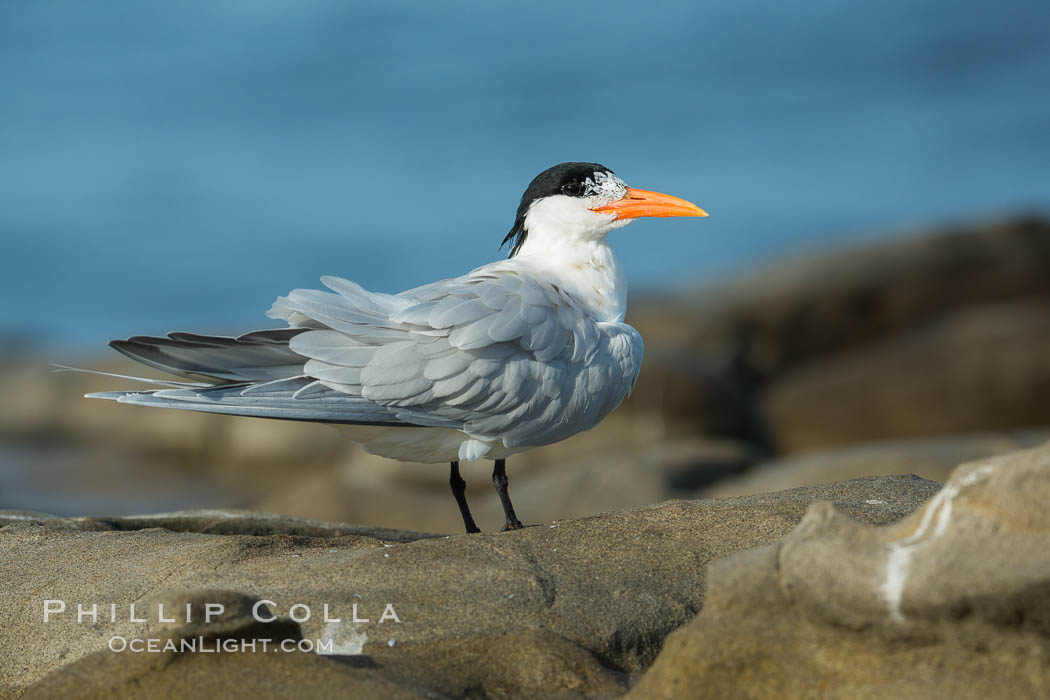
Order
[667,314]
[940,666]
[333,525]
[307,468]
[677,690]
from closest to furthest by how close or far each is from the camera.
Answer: [940,666] < [677,690] < [333,525] < [307,468] < [667,314]

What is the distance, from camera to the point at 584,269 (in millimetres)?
5309

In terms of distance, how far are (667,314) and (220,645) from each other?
1158 cm

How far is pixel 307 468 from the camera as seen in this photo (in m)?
11.3

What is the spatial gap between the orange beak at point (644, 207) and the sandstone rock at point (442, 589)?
153cm

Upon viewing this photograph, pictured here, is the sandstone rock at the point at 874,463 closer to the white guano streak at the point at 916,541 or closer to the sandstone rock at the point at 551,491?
the sandstone rock at the point at 551,491

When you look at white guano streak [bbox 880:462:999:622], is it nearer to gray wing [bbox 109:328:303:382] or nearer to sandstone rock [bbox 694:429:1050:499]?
gray wing [bbox 109:328:303:382]

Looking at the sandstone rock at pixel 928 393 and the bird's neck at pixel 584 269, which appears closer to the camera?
the bird's neck at pixel 584 269

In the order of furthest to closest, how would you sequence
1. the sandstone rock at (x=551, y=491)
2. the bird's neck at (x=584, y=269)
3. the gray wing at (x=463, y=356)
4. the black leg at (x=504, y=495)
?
the sandstone rock at (x=551, y=491)
the bird's neck at (x=584, y=269)
the black leg at (x=504, y=495)
the gray wing at (x=463, y=356)

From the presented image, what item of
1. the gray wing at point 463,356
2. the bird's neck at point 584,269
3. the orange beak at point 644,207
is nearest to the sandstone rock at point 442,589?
the gray wing at point 463,356

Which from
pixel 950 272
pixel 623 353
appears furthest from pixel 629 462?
pixel 950 272

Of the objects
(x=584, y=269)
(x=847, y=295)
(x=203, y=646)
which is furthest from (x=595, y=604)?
(x=847, y=295)

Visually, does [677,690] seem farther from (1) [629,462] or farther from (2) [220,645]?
(1) [629,462]

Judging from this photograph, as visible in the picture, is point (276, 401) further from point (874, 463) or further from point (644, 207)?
point (874, 463)

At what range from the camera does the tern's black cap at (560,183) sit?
545cm
